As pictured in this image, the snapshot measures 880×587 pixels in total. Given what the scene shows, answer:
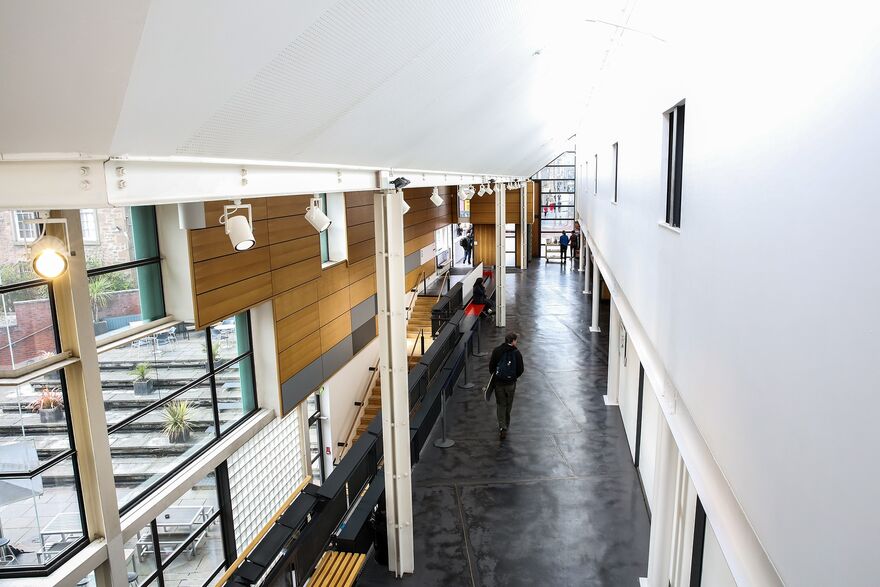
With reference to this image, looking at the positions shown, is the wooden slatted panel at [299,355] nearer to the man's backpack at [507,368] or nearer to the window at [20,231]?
the man's backpack at [507,368]

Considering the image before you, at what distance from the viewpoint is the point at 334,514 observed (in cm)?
573

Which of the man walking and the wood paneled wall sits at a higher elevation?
the wood paneled wall

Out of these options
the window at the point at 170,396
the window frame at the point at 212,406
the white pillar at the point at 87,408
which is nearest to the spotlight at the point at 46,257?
the white pillar at the point at 87,408

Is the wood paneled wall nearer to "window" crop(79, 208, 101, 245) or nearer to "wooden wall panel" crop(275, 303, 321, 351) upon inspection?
"wooden wall panel" crop(275, 303, 321, 351)

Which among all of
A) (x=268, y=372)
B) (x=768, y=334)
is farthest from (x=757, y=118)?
(x=268, y=372)

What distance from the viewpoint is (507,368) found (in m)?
8.56

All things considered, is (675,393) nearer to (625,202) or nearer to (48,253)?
(625,202)

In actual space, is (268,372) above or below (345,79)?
below

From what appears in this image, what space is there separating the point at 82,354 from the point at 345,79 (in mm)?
4163

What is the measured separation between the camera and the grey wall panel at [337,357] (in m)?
10.4

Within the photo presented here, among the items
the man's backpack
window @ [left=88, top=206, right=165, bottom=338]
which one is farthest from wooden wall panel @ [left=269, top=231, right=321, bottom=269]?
the man's backpack

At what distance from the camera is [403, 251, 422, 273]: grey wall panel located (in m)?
16.4

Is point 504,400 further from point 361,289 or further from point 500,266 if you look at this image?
point 500,266

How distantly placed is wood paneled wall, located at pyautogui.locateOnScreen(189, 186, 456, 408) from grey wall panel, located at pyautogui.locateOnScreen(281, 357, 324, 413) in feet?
0.39
